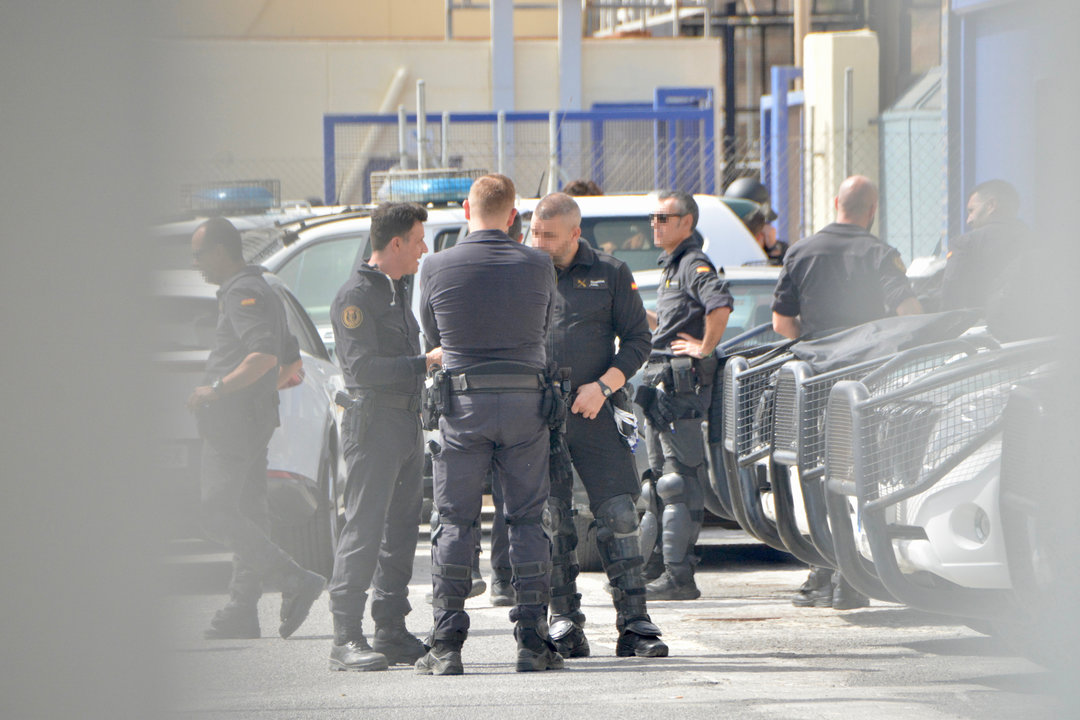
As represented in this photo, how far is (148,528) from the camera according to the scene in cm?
113

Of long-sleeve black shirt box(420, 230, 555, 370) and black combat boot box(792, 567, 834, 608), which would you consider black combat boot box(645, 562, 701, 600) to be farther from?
long-sleeve black shirt box(420, 230, 555, 370)

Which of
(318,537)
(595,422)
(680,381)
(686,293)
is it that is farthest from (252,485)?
(686,293)

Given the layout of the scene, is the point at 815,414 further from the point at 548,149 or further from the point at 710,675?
the point at 548,149

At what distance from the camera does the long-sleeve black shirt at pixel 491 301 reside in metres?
4.95

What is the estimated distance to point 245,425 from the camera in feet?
14.9

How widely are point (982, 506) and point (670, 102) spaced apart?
18.0 meters

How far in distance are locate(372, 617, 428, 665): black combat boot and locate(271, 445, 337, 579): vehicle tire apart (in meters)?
1.14

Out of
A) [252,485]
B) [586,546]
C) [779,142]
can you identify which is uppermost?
[779,142]

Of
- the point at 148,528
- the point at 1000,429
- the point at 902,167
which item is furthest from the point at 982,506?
the point at 902,167

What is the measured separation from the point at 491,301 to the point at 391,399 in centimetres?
57

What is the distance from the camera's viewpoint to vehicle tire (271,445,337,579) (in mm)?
6398

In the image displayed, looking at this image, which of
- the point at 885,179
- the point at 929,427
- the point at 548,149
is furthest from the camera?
the point at 885,179

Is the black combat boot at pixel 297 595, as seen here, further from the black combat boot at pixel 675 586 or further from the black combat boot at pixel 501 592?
the black combat boot at pixel 675 586

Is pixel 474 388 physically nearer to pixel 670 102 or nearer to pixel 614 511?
pixel 614 511
